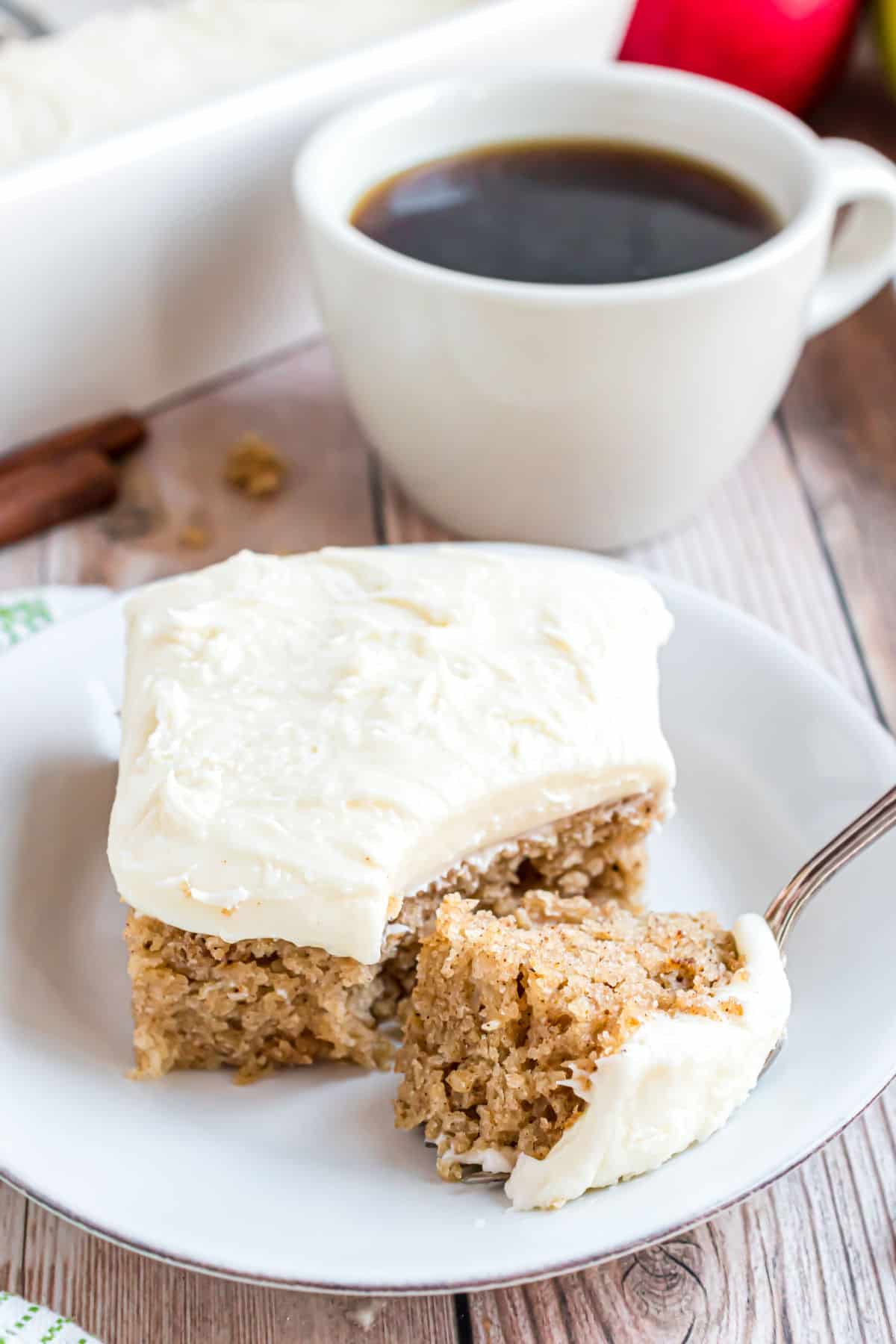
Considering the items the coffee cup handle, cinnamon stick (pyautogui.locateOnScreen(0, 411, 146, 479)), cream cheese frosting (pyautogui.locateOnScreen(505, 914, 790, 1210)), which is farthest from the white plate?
the coffee cup handle

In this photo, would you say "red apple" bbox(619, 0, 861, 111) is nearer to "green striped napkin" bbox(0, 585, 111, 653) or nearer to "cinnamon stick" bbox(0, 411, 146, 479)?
"cinnamon stick" bbox(0, 411, 146, 479)

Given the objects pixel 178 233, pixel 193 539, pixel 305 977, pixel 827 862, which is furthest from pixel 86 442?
pixel 827 862

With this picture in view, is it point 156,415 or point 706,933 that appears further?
point 156,415

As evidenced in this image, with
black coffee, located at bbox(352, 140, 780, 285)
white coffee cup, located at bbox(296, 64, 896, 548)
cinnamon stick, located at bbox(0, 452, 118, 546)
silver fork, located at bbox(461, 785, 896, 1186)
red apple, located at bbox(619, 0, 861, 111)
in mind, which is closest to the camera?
silver fork, located at bbox(461, 785, 896, 1186)

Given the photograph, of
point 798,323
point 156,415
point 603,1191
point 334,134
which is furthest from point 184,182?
point 603,1191

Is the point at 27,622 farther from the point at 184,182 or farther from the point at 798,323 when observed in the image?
the point at 798,323
